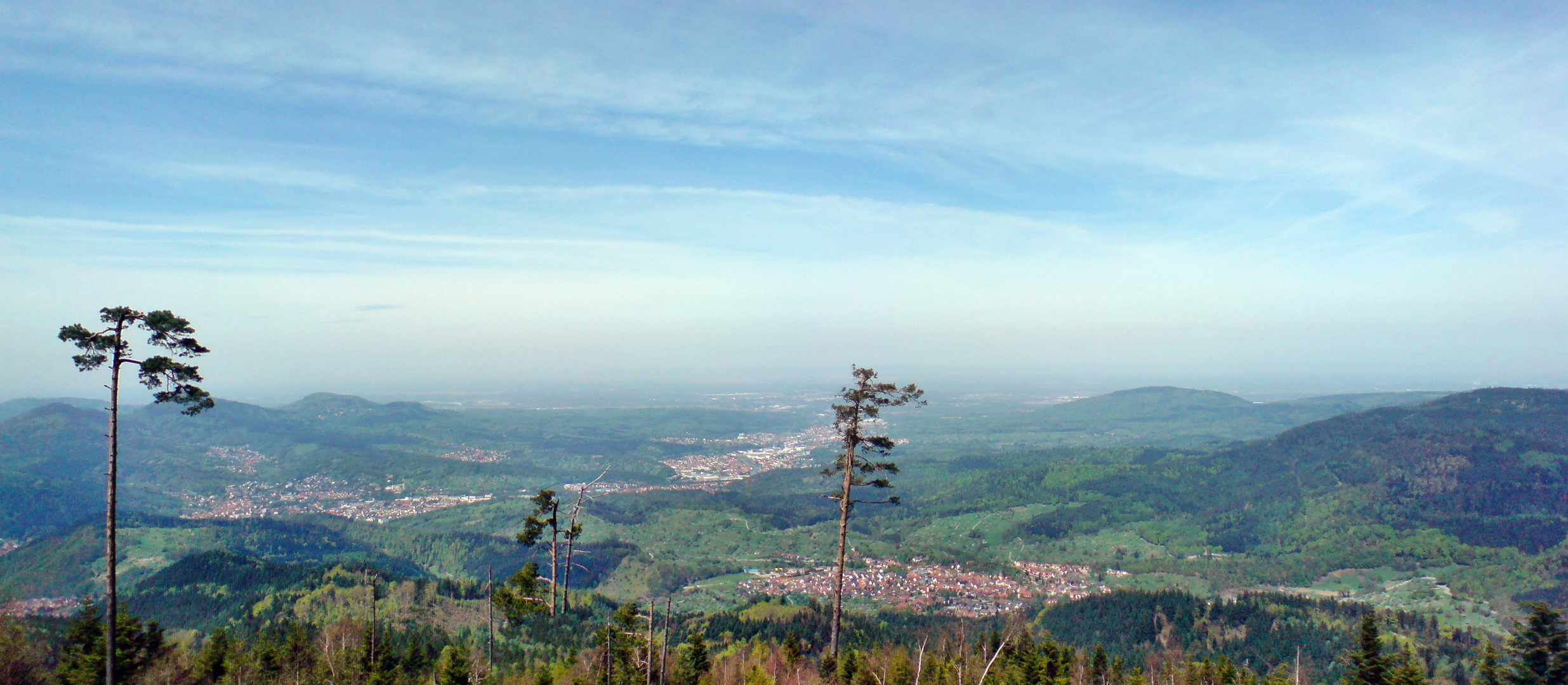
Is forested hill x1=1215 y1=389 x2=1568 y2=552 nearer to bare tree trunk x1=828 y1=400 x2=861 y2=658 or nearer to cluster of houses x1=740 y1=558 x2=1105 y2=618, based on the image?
cluster of houses x1=740 y1=558 x2=1105 y2=618

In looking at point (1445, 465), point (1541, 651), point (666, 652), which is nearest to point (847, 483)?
point (666, 652)

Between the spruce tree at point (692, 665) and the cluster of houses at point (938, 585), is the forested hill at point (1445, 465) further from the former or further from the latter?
the spruce tree at point (692, 665)

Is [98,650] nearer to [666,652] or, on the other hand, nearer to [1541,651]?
[666,652]

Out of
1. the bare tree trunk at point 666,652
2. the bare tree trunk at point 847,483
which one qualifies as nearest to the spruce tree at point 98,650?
the bare tree trunk at point 666,652

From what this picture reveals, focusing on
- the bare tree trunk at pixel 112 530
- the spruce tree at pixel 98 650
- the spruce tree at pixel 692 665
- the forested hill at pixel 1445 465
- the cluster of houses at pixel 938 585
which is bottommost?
the cluster of houses at pixel 938 585

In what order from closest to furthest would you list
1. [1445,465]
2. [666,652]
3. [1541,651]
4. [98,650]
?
[666,652] → [98,650] → [1541,651] → [1445,465]

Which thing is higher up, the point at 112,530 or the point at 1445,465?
the point at 112,530

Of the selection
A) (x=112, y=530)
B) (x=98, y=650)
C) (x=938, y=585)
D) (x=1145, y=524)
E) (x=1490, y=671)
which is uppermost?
(x=112, y=530)

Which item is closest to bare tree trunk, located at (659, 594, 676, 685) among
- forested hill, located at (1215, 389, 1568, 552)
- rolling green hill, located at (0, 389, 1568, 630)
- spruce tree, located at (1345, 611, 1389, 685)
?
spruce tree, located at (1345, 611, 1389, 685)

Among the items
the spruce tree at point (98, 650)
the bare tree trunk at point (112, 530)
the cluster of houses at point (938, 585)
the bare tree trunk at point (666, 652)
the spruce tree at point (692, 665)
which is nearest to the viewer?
the bare tree trunk at point (112, 530)

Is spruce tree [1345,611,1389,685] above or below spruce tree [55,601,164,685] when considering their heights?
below

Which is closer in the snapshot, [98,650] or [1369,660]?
[98,650]

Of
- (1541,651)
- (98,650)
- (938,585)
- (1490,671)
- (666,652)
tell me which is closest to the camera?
(666,652)
